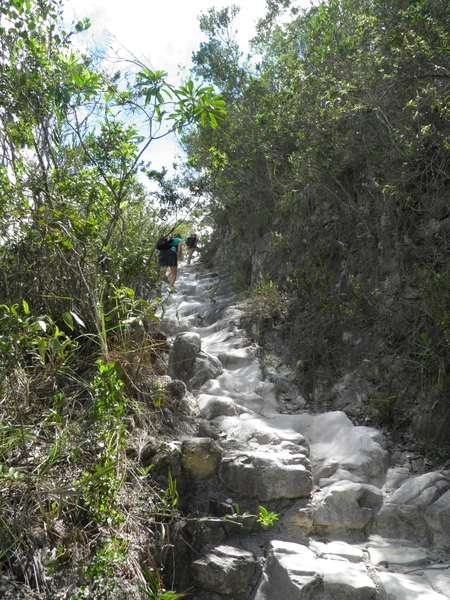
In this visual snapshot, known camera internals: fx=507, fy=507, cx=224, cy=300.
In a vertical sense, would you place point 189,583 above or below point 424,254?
below

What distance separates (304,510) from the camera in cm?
354

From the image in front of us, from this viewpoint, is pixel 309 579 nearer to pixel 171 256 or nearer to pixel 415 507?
pixel 415 507

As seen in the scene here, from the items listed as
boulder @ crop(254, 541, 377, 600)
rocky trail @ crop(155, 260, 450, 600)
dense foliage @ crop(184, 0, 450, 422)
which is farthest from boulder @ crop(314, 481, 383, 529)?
A: dense foliage @ crop(184, 0, 450, 422)

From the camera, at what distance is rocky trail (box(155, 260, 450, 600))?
9.66 ft

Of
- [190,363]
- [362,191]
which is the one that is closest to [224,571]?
[190,363]

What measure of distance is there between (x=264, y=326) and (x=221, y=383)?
4.79ft

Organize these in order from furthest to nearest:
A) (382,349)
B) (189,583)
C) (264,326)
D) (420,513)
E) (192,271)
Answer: (192,271), (264,326), (382,349), (420,513), (189,583)

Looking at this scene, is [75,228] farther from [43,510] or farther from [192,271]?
[192,271]

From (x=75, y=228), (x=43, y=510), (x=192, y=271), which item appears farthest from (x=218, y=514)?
(x=192, y=271)

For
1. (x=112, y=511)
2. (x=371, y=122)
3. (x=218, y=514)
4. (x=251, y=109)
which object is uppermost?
(x=251, y=109)

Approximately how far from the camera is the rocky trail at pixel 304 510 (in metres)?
2.94

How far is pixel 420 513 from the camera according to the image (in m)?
3.38

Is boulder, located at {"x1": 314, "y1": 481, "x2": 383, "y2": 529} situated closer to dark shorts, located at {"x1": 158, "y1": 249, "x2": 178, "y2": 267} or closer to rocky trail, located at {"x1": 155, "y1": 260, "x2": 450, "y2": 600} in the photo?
rocky trail, located at {"x1": 155, "y1": 260, "x2": 450, "y2": 600}

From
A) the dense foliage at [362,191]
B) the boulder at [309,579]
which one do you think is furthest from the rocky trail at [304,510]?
the dense foliage at [362,191]
